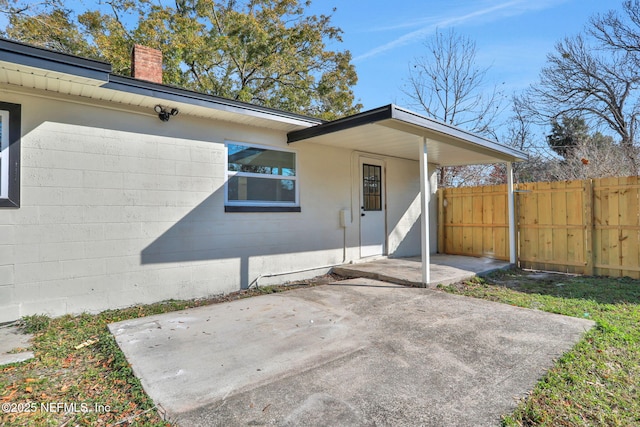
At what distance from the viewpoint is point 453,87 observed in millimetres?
14586

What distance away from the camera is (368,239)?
24.2ft

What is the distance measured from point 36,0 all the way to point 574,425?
12.6 meters

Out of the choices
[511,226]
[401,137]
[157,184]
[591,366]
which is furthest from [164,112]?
[511,226]

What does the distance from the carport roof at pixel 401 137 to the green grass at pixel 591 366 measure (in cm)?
261

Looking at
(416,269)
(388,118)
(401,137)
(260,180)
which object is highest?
(401,137)

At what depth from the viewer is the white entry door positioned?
730 centimetres

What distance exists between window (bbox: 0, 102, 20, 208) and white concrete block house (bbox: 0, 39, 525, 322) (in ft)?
0.04

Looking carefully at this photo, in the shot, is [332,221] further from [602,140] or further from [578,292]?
[602,140]

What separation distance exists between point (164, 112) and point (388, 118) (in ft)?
10.2

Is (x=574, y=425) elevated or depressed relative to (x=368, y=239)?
depressed

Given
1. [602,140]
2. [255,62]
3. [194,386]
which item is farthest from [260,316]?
→ [602,140]

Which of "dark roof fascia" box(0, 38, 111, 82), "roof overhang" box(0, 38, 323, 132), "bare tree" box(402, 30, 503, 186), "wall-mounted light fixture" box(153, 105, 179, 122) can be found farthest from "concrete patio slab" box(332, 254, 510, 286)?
"bare tree" box(402, 30, 503, 186)

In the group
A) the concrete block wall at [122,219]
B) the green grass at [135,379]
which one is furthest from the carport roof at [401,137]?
the green grass at [135,379]

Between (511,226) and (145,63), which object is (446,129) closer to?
(511,226)
